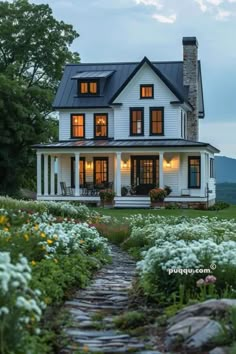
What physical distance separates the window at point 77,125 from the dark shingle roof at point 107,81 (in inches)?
27.2

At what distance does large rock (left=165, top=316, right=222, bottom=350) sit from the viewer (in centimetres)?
623

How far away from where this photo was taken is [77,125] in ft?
129

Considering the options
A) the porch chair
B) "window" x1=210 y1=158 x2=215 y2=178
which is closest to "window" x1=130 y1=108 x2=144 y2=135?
the porch chair

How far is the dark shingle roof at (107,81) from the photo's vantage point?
128 feet

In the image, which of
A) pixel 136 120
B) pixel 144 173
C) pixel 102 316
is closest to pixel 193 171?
pixel 144 173

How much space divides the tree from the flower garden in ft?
89.2

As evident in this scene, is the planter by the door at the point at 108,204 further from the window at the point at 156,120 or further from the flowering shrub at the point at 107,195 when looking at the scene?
the window at the point at 156,120

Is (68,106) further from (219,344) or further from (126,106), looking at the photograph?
(219,344)

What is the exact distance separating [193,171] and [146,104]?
4.74 m

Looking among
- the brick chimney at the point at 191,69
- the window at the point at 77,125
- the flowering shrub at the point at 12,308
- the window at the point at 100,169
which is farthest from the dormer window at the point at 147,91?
the flowering shrub at the point at 12,308

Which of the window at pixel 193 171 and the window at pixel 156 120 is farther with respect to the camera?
the window at pixel 156 120

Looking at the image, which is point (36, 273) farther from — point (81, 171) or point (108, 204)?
point (81, 171)

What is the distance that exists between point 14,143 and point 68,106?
16.9 ft

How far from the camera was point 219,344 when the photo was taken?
613cm
